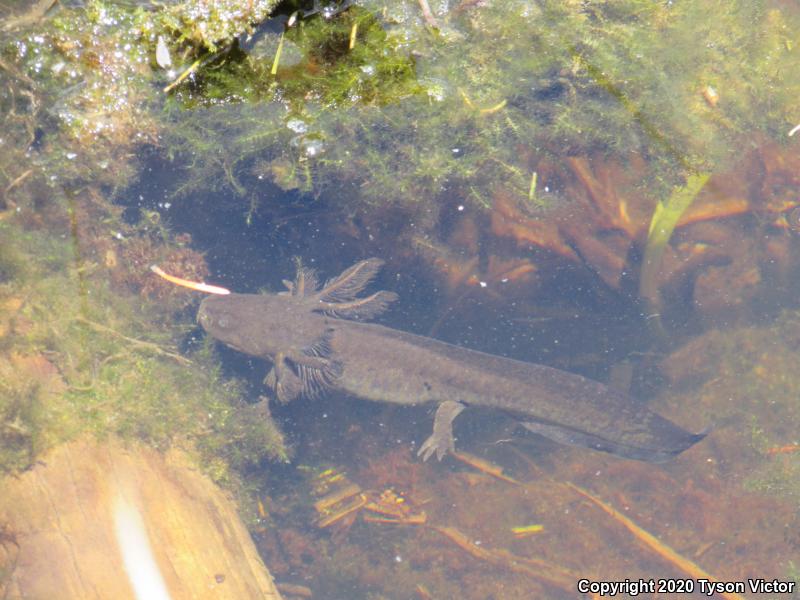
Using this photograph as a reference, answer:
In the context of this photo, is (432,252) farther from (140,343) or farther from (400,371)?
(140,343)

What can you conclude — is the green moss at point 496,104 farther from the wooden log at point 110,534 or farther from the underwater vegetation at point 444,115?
the wooden log at point 110,534

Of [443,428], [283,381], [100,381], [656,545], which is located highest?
[100,381]

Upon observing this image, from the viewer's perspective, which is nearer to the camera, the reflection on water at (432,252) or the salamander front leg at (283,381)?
the reflection on water at (432,252)

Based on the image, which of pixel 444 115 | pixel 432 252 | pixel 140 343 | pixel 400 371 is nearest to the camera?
pixel 444 115

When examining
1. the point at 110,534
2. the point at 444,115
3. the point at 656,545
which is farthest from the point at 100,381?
the point at 656,545

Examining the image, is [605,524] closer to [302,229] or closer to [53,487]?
[302,229]

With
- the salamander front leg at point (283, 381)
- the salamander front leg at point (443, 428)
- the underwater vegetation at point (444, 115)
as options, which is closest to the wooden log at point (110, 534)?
the salamander front leg at point (283, 381)

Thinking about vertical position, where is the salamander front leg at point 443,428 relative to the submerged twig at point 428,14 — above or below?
below

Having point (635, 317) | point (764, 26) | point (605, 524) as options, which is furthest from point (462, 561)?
point (764, 26)
